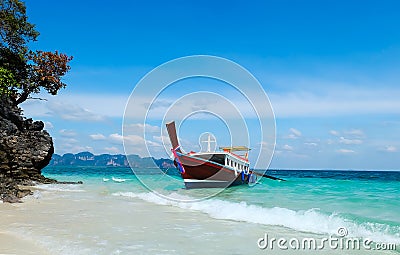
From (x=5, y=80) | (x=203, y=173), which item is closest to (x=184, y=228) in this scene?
(x=203, y=173)

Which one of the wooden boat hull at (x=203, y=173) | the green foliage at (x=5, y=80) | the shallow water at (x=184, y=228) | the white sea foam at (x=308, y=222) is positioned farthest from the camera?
the wooden boat hull at (x=203, y=173)

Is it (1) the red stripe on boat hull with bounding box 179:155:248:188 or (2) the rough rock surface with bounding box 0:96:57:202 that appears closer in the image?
(2) the rough rock surface with bounding box 0:96:57:202

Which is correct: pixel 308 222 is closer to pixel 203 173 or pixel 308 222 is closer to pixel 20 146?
pixel 203 173

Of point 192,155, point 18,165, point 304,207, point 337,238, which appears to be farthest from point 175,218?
point 18,165

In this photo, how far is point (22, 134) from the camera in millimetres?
24688

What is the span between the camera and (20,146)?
24.0 meters

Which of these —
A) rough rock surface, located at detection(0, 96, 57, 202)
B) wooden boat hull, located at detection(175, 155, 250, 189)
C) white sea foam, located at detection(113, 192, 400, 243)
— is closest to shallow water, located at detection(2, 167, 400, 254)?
white sea foam, located at detection(113, 192, 400, 243)

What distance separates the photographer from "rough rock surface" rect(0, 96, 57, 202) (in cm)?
2227

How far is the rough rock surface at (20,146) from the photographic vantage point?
22266 mm

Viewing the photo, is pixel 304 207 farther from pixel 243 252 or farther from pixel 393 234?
pixel 243 252

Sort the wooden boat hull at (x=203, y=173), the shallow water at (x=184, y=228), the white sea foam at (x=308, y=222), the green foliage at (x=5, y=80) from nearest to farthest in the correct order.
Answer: the shallow water at (x=184, y=228), the white sea foam at (x=308, y=222), the green foliage at (x=5, y=80), the wooden boat hull at (x=203, y=173)

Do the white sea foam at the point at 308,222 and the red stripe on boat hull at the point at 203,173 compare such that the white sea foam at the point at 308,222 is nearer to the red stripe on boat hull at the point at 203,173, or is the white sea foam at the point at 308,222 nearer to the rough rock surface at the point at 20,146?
the red stripe on boat hull at the point at 203,173

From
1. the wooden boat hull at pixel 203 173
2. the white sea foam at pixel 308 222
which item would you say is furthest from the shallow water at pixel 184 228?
the wooden boat hull at pixel 203 173

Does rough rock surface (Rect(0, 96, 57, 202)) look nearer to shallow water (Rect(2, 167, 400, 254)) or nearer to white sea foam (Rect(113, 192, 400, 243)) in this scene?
→ shallow water (Rect(2, 167, 400, 254))
